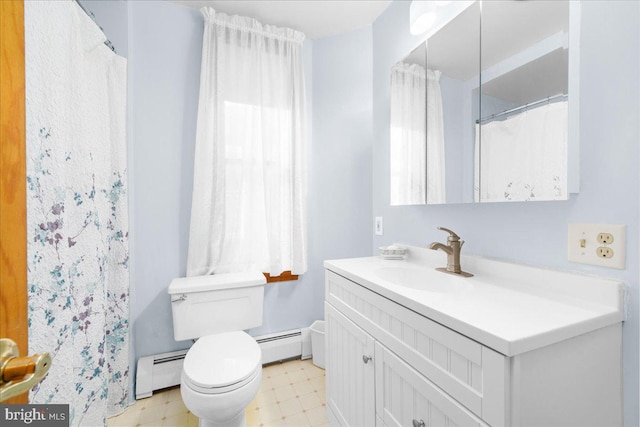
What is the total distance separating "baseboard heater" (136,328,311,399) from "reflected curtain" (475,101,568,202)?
1.63 meters

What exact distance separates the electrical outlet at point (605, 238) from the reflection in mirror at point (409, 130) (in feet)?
2.16

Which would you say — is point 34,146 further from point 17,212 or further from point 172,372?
point 172,372

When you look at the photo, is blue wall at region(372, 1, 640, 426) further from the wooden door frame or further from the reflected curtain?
the wooden door frame

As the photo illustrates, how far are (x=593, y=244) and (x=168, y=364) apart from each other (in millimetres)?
2125

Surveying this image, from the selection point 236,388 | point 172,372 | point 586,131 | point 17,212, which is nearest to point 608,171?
point 586,131

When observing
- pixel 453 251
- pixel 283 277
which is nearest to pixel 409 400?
pixel 453 251

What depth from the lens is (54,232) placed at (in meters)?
0.86

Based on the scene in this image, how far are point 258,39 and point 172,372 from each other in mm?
2240

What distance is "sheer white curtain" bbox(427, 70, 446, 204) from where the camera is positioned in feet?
4.08

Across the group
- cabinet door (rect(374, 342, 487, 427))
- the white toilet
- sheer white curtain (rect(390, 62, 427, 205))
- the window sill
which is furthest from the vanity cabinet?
the window sill

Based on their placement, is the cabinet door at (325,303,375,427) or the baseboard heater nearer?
the cabinet door at (325,303,375,427)

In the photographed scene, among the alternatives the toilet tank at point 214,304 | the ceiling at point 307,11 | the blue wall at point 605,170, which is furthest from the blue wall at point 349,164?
the toilet tank at point 214,304

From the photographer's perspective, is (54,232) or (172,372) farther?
(172,372)

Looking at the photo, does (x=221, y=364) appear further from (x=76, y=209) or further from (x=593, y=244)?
(x=593, y=244)
